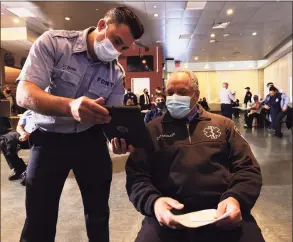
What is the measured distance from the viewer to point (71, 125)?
1086 millimetres

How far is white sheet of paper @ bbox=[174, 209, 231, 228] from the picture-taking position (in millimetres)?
909

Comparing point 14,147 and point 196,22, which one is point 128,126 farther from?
point 196,22

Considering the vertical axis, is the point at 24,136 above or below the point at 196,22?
below

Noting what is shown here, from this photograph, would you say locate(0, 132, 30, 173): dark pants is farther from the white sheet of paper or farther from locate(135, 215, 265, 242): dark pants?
the white sheet of paper

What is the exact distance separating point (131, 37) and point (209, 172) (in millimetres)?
624

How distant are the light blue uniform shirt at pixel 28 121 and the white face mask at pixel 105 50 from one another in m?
0.36

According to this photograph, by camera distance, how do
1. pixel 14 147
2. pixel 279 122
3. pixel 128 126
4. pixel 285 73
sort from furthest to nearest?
1. pixel 285 73
2. pixel 279 122
3. pixel 14 147
4. pixel 128 126

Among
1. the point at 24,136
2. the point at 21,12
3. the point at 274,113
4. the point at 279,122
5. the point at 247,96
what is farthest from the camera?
the point at 274,113

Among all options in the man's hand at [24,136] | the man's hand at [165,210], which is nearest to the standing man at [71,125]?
the man's hand at [24,136]

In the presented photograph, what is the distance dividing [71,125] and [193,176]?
1.73 ft

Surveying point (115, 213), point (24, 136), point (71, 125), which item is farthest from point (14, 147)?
point (115, 213)

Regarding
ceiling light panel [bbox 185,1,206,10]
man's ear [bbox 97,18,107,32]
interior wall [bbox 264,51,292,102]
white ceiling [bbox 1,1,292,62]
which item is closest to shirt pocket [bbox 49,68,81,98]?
man's ear [bbox 97,18,107,32]

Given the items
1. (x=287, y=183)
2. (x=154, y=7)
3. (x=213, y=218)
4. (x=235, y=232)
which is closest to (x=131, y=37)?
(x=213, y=218)

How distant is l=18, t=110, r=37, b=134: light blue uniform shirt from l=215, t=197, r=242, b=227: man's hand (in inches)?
30.3
